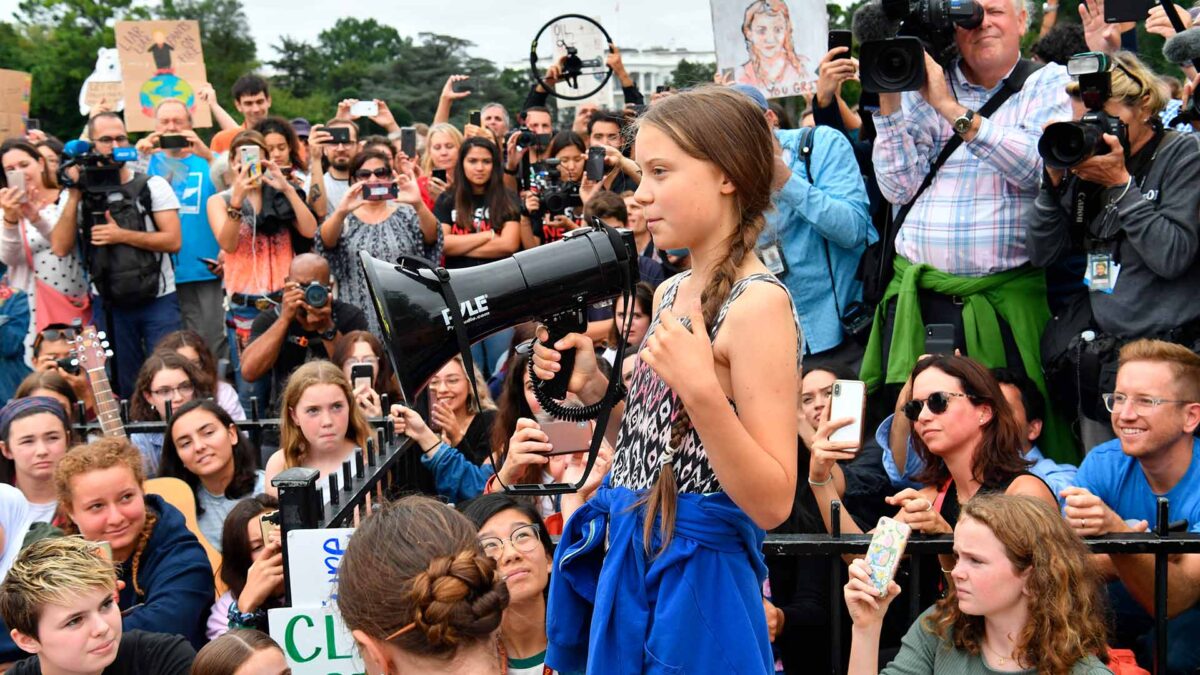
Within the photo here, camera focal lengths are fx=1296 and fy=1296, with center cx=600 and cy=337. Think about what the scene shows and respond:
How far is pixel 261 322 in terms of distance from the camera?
6.87m

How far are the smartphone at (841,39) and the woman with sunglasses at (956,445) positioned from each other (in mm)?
1792

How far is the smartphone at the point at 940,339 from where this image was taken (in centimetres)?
466

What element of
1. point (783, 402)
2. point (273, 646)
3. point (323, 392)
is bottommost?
point (273, 646)

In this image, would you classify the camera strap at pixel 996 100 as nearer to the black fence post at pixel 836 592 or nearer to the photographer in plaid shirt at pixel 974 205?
the photographer in plaid shirt at pixel 974 205

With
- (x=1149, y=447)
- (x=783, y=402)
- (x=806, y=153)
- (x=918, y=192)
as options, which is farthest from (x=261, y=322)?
(x=783, y=402)

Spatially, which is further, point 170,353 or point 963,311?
point 170,353

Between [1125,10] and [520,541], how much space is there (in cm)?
301

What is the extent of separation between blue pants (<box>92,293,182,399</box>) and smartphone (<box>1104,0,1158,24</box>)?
5.50 m

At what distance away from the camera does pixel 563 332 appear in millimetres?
2916

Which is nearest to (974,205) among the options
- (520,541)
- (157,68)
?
(520,541)

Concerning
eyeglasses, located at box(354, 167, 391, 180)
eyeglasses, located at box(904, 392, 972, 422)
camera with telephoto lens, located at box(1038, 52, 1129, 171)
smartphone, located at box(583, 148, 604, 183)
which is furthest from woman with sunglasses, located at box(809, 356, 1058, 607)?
eyeglasses, located at box(354, 167, 391, 180)

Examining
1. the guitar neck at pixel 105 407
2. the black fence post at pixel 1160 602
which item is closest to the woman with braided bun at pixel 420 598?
the black fence post at pixel 1160 602

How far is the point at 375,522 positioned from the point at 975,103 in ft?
11.4

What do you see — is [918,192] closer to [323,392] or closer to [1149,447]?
[1149,447]
